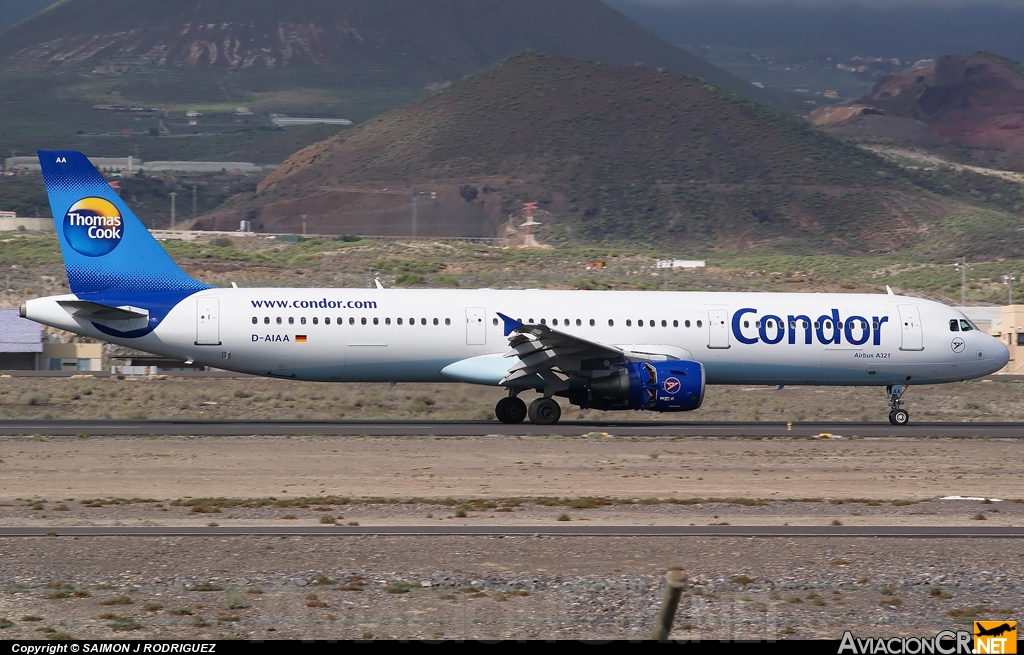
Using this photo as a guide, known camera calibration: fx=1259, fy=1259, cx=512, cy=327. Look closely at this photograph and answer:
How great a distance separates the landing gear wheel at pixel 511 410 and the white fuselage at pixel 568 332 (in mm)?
1386

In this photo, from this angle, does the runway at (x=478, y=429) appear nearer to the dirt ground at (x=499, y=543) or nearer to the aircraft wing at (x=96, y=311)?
the dirt ground at (x=499, y=543)

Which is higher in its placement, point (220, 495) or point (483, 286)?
point (483, 286)

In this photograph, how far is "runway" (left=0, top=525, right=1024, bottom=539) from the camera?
1434 cm

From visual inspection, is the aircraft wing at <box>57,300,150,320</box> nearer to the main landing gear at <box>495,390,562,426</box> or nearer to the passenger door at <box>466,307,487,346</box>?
the passenger door at <box>466,307,487,346</box>

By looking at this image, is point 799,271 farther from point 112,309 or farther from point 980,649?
point 980,649

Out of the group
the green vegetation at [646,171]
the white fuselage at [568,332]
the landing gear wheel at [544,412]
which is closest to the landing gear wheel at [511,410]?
the landing gear wheel at [544,412]

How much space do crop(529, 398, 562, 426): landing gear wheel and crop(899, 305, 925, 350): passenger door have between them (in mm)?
8686

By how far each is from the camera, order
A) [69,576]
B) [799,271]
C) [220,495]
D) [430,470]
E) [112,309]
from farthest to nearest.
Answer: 1. [799,271]
2. [112,309]
3. [430,470]
4. [220,495]
5. [69,576]

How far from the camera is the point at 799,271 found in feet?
273

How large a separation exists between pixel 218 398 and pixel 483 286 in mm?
26555

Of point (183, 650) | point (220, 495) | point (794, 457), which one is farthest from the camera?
point (794, 457)

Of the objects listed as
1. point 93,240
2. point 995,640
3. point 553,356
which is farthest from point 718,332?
point 995,640

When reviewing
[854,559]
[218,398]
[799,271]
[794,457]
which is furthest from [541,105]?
[854,559]

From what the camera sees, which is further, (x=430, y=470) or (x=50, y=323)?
(x=50, y=323)
